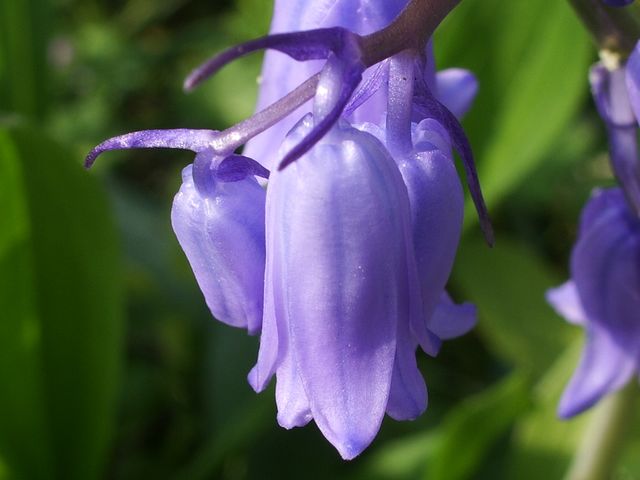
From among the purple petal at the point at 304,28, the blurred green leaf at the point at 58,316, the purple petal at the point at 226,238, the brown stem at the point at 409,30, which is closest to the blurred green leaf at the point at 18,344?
the blurred green leaf at the point at 58,316

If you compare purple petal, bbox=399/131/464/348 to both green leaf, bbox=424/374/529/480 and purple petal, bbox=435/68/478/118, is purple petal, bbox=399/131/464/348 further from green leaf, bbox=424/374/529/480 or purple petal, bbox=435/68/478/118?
green leaf, bbox=424/374/529/480

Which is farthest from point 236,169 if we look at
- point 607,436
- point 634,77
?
point 607,436

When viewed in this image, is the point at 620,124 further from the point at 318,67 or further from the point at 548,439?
the point at 548,439

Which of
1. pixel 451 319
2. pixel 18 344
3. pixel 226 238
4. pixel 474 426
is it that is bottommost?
pixel 474 426

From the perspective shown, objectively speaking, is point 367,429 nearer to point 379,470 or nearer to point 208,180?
point 208,180

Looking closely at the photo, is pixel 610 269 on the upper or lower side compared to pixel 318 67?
lower

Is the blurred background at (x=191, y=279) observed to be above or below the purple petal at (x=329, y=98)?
below

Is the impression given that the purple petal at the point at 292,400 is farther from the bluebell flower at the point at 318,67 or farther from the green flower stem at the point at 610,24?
the green flower stem at the point at 610,24
